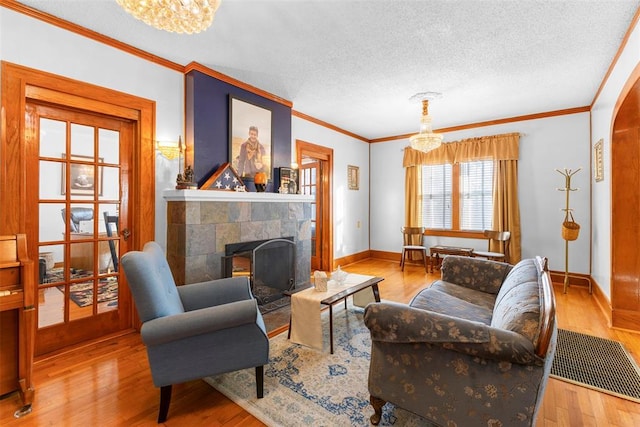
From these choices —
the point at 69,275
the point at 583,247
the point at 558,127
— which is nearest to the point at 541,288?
the point at 69,275

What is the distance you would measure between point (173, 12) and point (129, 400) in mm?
2277

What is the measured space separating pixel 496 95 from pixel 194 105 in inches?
147

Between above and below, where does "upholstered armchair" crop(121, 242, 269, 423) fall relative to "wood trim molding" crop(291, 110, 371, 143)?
below

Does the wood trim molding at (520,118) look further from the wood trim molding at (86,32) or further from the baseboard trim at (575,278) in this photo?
the wood trim molding at (86,32)

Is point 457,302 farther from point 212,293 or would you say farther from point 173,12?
point 173,12

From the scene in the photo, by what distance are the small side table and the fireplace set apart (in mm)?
2687

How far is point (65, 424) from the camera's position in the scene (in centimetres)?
171

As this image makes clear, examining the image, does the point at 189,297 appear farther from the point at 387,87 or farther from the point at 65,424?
the point at 387,87

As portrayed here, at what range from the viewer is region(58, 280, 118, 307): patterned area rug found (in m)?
2.61

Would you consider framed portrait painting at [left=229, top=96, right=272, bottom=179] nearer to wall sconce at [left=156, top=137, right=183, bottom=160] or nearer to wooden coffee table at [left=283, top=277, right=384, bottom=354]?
wall sconce at [left=156, top=137, right=183, bottom=160]

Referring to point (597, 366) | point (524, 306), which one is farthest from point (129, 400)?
point (597, 366)

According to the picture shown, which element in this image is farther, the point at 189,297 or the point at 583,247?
the point at 583,247

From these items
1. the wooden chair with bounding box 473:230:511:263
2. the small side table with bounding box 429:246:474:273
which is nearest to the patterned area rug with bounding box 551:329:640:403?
the wooden chair with bounding box 473:230:511:263

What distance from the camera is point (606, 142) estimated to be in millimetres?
3406
